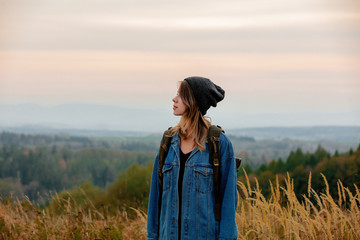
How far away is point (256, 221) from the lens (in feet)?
17.0

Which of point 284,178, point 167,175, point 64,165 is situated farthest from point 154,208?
point 64,165

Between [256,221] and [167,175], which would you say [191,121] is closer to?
[167,175]

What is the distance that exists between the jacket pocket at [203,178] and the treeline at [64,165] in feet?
243

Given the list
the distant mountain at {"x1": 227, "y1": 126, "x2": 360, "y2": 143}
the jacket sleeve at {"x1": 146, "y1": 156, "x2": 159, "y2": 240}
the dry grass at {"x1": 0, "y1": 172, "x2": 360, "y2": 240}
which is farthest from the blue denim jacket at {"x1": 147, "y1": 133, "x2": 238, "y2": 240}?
the distant mountain at {"x1": 227, "y1": 126, "x2": 360, "y2": 143}

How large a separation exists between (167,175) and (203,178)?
10.2 inches

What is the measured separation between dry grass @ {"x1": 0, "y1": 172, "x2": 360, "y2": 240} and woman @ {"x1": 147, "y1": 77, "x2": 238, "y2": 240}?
1.65 metres

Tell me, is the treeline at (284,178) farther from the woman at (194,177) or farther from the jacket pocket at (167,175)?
the jacket pocket at (167,175)

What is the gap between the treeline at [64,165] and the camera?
81000 mm

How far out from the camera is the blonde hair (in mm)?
3441

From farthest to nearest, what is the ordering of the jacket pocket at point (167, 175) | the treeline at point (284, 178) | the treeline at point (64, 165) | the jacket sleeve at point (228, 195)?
the treeline at point (64, 165) < the treeline at point (284, 178) < the jacket pocket at point (167, 175) < the jacket sleeve at point (228, 195)

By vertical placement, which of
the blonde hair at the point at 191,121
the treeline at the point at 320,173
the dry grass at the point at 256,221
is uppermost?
the blonde hair at the point at 191,121

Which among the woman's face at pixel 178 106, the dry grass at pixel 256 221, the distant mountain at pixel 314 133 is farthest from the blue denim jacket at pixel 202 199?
the distant mountain at pixel 314 133

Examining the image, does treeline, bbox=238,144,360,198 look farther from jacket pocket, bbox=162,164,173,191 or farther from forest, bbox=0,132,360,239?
jacket pocket, bbox=162,164,173,191

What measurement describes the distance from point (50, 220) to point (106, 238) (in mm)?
1404
